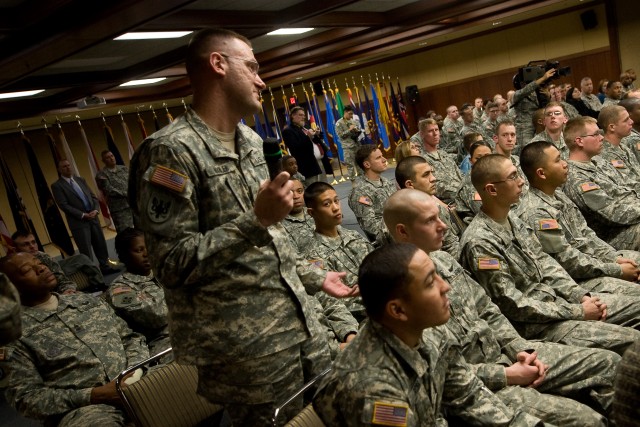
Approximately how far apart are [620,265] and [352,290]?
193 centimetres

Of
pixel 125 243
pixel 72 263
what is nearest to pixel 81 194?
pixel 72 263

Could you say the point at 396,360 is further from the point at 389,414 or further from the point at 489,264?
the point at 489,264

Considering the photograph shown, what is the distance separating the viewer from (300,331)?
4.34 ft

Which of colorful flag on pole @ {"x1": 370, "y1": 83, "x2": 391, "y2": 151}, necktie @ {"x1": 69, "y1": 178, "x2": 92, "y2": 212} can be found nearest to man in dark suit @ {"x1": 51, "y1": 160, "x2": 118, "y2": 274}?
A: necktie @ {"x1": 69, "y1": 178, "x2": 92, "y2": 212}

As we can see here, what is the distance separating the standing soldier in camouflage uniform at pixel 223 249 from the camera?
1.15m

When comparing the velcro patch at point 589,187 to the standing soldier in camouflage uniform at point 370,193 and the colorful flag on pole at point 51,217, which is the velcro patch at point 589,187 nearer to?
the standing soldier in camouflage uniform at point 370,193

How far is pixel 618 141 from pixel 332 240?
2.65m

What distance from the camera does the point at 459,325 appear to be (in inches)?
70.2

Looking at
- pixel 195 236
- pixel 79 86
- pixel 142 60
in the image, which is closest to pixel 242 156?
pixel 195 236

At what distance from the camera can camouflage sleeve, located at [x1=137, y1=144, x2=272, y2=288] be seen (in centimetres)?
112

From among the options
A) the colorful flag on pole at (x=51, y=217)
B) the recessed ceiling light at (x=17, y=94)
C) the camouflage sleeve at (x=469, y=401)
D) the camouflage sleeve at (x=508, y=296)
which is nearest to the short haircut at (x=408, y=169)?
the camouflage sleeve at (x=508, y=296)

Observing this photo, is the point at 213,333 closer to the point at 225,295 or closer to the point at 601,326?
the point at 225,295

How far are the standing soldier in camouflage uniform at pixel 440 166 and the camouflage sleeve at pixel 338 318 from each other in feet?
8.19

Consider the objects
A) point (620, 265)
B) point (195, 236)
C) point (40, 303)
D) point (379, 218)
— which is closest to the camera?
point (195, 236)
